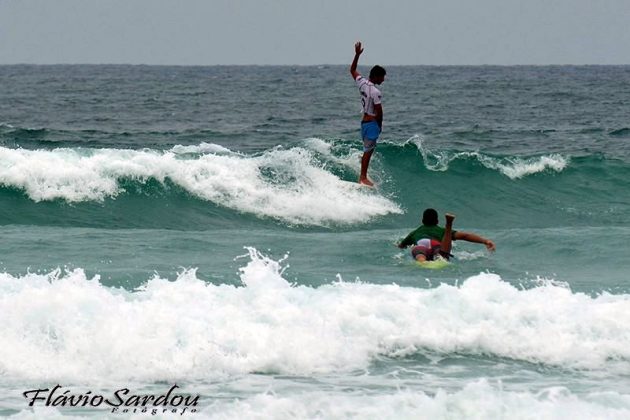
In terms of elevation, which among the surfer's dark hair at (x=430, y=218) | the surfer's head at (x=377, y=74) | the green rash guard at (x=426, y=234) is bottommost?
the green rash guard at (x=426, y=234)

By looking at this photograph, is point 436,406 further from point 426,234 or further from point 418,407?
point 426,234

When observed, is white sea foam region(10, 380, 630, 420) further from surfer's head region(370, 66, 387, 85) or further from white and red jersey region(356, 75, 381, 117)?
white and red jersey region(356, 75, 381, 117)

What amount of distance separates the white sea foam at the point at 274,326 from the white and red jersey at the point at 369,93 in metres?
4.73

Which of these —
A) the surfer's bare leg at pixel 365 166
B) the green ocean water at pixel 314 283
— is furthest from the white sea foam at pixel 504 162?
the surfer's bare leg at pixel 365 166

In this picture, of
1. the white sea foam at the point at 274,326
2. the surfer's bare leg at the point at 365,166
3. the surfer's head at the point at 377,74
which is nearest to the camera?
the white sea foam at the point at 274,326

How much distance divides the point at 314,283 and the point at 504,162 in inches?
406

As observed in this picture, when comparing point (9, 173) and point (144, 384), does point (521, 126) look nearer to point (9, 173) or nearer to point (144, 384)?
point (9, 173)

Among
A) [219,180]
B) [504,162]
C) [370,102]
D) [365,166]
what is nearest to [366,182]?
[365,166]

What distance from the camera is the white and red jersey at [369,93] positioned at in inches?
567

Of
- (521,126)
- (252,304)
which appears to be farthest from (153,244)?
(521,126)

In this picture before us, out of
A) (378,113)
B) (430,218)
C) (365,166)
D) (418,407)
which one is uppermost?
(378,113)

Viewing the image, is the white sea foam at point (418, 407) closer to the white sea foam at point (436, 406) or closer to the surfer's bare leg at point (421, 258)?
the white sea foam at point (436, 406)

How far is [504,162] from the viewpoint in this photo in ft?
67.5

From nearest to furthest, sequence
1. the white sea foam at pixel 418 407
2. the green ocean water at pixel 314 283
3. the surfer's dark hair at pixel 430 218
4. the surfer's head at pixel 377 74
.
A: the white sea foam at pixel 418 407 < the green ocean water at pixel 314 283 < the surfer's dark hair at pixel 430 218 < the surfer's head at pixel 377 74
